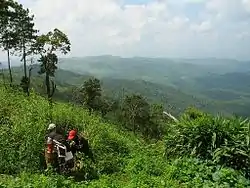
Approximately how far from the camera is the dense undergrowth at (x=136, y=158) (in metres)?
11.3

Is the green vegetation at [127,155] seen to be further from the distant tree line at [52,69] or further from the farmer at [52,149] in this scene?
the distant tree line at [52,69]

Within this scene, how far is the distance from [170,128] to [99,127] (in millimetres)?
3364

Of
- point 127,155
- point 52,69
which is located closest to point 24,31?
point 52,69

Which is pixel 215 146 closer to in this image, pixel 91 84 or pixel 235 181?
pixel 235 181

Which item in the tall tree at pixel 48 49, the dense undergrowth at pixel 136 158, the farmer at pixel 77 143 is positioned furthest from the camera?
the tall tree at pixel 48 49

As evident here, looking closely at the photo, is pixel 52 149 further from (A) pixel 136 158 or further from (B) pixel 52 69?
(B) pixel 52 69

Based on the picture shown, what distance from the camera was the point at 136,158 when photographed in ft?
49.1

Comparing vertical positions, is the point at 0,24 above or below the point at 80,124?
above

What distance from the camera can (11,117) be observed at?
18.3m

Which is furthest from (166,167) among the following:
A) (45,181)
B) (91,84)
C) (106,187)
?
(91,84)

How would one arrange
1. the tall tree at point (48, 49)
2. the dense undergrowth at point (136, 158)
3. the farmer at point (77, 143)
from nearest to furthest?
the dense undergrowth at point (136, 158)
the farmer at point (77, 143)
the tall tree at point (48, 49)

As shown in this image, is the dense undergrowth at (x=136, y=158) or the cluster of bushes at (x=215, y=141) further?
the cluster of bushes at (x=215, y=141)

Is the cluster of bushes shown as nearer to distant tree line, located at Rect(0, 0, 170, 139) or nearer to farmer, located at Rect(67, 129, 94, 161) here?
farmer, located at Rect(67, 129, 94, 161)

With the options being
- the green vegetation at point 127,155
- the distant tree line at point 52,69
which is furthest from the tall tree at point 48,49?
the green vegetation at point 127,155
